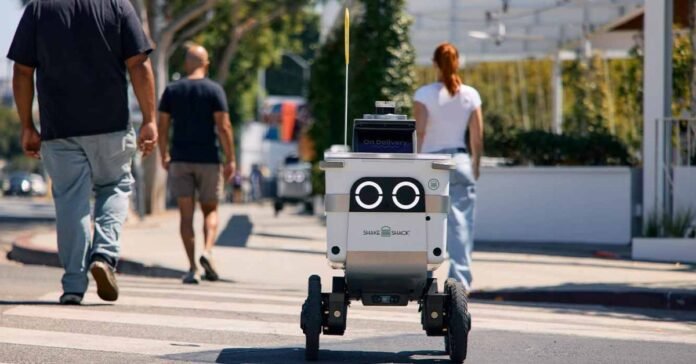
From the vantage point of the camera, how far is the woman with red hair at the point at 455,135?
986 centimetres

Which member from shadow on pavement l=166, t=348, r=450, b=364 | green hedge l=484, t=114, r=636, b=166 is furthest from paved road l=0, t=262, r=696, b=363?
green hedge l=484, t=114, r=636, b=166

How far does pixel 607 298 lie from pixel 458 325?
4.75m

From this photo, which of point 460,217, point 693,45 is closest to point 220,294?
point 460,217

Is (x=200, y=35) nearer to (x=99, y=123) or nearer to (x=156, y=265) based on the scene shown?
(x=156, y=265)

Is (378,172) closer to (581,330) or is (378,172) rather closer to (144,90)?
(581,330)

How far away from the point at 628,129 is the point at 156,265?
11.6 meters

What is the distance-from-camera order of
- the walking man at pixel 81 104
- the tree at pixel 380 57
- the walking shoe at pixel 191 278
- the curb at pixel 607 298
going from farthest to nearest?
the tree at pixel 380 57, the walking shoe at pixel 191 278, the curb at pixel 607 298, the walking man at pixel 81 104

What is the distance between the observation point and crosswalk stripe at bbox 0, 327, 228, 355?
262 inches

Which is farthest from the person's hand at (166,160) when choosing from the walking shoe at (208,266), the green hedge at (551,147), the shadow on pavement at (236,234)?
the green hedge at (551,147)

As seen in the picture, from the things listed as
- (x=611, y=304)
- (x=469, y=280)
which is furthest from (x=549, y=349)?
(x=611, y=304)

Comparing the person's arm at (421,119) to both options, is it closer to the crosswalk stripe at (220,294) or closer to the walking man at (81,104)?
the crosswalk stripe at (220,294)

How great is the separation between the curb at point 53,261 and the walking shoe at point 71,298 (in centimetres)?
368

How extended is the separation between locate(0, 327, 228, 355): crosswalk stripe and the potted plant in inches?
325

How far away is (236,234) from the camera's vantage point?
1786cm
